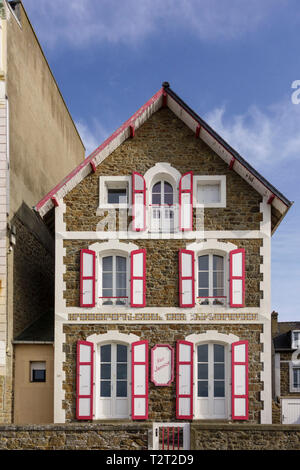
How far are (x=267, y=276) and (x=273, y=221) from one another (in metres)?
1.89

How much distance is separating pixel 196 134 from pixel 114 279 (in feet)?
15.7

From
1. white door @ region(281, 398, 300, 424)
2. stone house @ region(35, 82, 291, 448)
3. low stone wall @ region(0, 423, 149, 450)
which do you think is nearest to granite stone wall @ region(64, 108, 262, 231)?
stone house @ region(35, 82, 291, 448)

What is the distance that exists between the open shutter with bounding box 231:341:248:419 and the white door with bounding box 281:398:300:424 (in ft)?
27.7

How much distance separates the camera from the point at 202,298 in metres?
15.7

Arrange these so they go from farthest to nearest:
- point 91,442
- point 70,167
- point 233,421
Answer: point 70,167
point 233,421
point 91,442

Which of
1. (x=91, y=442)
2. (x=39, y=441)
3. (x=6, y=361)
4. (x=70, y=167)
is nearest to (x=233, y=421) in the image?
(x=91, y=442)

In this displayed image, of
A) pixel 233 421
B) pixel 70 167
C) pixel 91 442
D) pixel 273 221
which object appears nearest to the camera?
pixel 91 442

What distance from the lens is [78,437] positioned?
40.5ft

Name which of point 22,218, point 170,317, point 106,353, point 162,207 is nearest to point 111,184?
point 162,207

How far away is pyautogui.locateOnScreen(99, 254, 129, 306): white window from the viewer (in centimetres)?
1578

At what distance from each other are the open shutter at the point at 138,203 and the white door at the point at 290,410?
11.3 metres

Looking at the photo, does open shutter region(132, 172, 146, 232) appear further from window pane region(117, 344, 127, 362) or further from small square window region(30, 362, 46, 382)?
small square window region(30, 362, 46, 382)

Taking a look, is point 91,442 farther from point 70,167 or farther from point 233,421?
point 70,167

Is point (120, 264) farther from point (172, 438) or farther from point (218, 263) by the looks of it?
point (172, 438)
